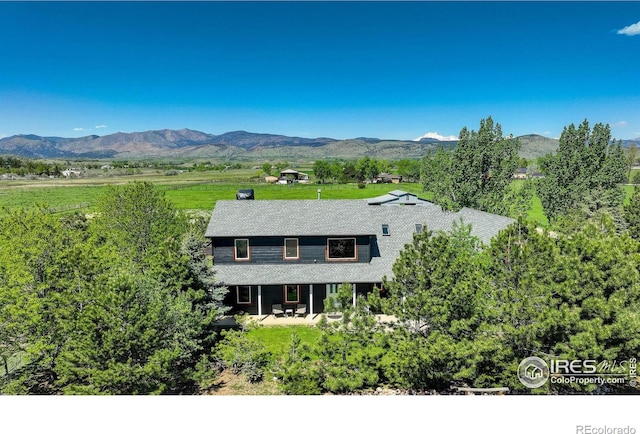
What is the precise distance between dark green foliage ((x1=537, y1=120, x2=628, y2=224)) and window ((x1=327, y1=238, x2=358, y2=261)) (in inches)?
791

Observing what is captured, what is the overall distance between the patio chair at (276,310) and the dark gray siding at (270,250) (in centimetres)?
227

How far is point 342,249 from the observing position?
18.6 meters

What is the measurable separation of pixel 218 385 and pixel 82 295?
4835 millimetres

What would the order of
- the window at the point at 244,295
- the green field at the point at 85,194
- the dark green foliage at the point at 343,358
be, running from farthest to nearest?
1. the green field at the point at 85,194
2. the window at the point at 244,295
3. the dark green foliage at the point at 343,358

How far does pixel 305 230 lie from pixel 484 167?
17321mm

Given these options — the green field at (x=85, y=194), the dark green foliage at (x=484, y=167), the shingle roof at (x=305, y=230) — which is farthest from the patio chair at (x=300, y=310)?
the dark green foliage at (x=484, y=167)

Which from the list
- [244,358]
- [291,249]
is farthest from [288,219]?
[244,358]

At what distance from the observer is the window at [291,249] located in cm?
1831

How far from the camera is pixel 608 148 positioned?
97.0 feet

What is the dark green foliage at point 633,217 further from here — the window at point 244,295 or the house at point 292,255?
the window at point 244,295

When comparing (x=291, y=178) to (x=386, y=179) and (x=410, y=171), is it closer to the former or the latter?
(x=386, y=179)

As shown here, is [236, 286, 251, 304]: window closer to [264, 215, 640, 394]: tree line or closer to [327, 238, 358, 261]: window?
[327, 238, 358, 261]: window

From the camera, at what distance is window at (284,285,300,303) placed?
59.5ft

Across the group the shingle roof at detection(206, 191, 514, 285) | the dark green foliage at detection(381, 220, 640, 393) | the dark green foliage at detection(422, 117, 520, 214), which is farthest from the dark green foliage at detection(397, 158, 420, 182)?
the dark green foliage at detection(381, 220, 640, 393)
